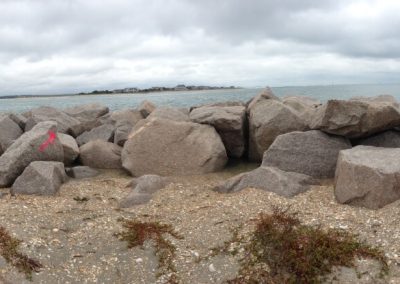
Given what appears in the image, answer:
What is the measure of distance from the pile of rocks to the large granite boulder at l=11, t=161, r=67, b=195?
2 centimetres

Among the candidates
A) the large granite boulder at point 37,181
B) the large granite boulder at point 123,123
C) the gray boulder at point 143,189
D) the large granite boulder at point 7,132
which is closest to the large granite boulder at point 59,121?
the large granite boulder at point 7,132

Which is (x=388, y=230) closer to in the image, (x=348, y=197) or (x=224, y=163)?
(x=348, y=197)

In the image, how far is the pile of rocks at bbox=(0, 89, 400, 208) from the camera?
10.4 metres

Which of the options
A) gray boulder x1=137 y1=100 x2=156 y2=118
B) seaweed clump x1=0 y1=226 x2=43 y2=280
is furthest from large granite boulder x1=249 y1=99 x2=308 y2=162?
seaweed clump x1=0 y1=226 x2=43 y2=280

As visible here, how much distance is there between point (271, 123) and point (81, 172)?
19.1 feet

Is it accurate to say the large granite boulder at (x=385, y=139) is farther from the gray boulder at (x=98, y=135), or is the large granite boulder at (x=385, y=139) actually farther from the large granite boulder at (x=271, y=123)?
the gray boulder at (x=98, y=135)

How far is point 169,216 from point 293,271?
338 centimetres


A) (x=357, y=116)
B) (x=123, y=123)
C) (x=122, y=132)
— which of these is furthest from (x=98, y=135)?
(x=357, y=116)

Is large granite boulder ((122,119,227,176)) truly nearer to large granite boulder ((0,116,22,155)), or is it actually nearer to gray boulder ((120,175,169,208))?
gray boulder ((120,175,169,208))

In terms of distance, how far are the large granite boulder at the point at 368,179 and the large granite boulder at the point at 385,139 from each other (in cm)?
194

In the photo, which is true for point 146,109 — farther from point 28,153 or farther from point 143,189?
point 143,189

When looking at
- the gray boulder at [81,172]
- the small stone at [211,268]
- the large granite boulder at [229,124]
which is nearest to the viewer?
the small stone at [211,268]

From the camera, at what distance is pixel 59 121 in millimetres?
19203

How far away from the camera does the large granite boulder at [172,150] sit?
550 inches
